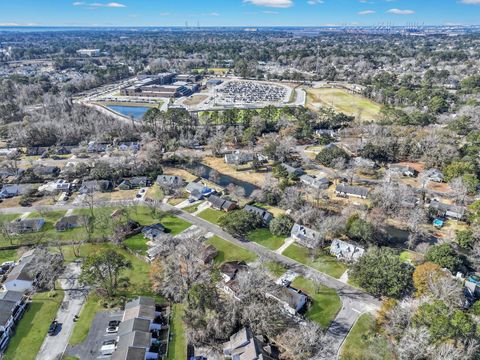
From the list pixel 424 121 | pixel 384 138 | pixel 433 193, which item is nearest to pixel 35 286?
pixel 433 193

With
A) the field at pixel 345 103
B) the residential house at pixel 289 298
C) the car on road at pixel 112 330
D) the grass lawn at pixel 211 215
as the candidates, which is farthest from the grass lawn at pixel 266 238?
the field at pixel 345 103

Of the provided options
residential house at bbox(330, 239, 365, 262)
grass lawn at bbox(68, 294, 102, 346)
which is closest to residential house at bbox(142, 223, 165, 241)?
grass lawn at bbox(68, 294, 102, 346)

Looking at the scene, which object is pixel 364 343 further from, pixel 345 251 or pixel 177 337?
pixel 177 337

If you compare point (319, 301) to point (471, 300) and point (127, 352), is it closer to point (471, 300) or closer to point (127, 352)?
point (471, 300)

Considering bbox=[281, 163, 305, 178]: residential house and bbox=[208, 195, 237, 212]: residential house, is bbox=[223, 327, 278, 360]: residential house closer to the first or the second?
bbox=[208, 195, 237, 212]: residential house

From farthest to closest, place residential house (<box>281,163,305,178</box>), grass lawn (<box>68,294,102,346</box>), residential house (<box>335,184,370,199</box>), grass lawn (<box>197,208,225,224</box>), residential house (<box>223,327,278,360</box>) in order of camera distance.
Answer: residential house (<box>281,163,305,178</box>) < residential house (<box>335,184,370,199</box>) < grass lawn (<box>197,208,225,224</box>) < grass lawn (<box>68,294,102,346</box>) < residential house (<box>223,327,278,360</box>)

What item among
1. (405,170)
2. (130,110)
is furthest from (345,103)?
(130,110)

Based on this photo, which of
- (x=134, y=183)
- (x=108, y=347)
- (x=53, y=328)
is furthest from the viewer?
(x=134, y=183)
